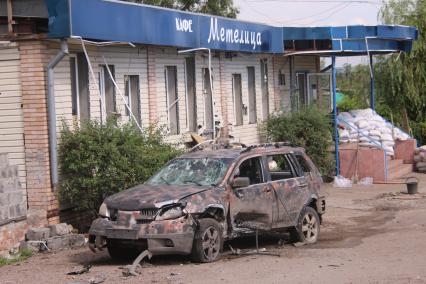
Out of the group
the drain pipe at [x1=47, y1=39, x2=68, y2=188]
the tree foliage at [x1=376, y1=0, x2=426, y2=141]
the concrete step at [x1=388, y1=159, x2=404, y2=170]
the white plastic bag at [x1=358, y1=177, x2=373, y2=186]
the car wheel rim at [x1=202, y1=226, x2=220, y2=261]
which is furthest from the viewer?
the tree foliage at [x1=376, y1=0, x2=426, y2=141]

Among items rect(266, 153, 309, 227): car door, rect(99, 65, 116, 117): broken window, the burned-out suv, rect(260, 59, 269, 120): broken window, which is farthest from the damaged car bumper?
rect(260, 59, 269, 120): broken window

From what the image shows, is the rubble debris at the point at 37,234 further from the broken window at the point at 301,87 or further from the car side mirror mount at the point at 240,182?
the broken window at the point at 301,87

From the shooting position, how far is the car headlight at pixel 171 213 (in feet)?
36.0

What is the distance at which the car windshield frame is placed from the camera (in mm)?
11938

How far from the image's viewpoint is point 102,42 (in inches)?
598

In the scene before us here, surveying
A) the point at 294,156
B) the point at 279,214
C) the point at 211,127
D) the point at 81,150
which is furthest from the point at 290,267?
the point at 211,127

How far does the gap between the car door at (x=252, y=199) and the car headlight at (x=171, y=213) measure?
3.36ft

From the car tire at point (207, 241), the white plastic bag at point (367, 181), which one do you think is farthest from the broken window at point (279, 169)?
the white plastic bag at point (367, 181)

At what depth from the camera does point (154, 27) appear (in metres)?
16.9

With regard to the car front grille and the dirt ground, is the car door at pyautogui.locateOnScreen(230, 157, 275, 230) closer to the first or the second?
the dirt ground

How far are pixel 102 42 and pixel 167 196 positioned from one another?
16.6ft

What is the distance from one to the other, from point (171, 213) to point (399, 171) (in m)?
15.0

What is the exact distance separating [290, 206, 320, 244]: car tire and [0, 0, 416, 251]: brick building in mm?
4433

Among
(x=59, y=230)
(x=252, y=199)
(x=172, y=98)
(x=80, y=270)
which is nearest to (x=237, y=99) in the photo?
(x=172, y=98)
